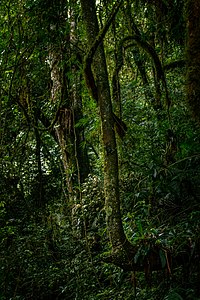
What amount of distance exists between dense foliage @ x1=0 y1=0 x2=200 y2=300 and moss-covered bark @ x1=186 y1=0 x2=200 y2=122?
1 centimetres

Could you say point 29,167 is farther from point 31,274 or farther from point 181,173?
point 181,173

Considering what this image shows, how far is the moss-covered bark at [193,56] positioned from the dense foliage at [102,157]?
0.5 inches

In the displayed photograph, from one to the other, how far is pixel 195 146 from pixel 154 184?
469 millimetres

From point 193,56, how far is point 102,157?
2228 mm

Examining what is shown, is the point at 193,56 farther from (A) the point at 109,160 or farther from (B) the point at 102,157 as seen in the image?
(B) the point at 102,157

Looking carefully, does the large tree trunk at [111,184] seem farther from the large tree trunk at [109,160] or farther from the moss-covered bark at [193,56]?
the moss-covered bark at [193,56]

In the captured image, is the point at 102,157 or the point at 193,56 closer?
the point at 193,56

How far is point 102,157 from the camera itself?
178 inches

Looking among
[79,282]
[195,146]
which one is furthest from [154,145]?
[79,282]

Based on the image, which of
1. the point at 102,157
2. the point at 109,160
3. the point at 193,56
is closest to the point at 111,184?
the point at 109,160

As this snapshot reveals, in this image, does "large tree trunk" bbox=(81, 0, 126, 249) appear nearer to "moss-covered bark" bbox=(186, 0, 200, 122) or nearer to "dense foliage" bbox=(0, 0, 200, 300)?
"dense foliage" bbox=(0, 0, 200, 300)

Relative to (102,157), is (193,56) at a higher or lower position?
higher

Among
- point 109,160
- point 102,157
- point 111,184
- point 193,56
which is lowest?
point 111,184

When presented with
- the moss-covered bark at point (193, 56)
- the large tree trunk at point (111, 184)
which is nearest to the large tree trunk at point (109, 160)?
the large tree trunk at point (111, 184)
